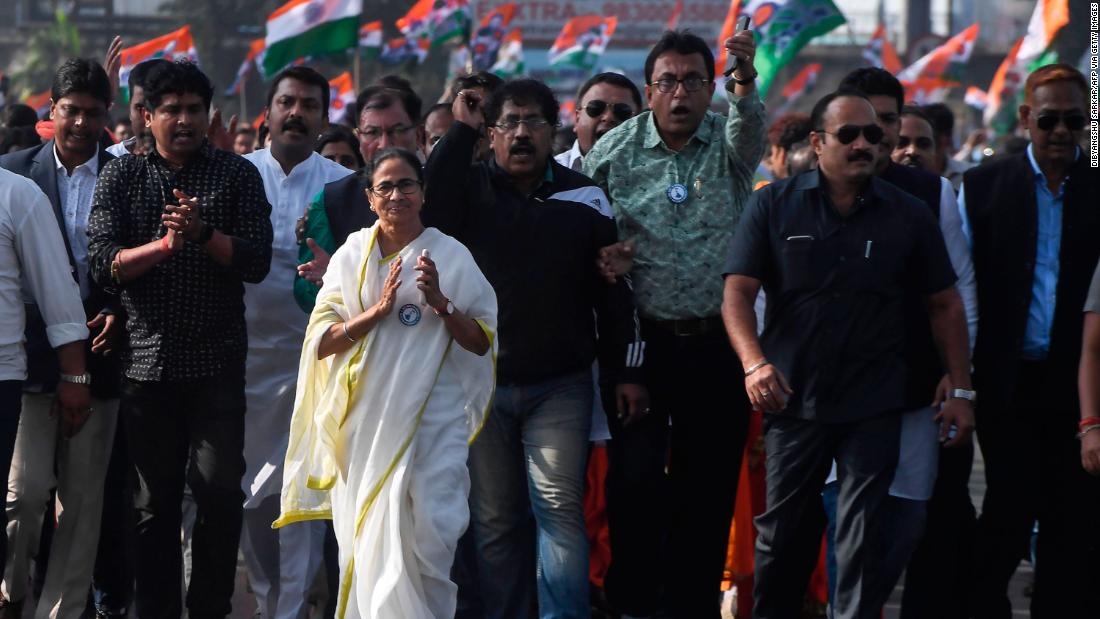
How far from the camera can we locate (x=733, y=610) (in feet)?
25.7

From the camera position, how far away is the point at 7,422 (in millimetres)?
6195

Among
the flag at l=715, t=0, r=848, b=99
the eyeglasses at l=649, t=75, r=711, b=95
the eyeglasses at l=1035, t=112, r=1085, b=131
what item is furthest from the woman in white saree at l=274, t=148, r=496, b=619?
the flag at l=715, t=0, r=848, b=99

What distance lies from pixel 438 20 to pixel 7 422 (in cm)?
1775

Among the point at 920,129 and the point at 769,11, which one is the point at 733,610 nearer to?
the point at 920,129

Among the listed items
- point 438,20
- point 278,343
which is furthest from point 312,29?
point 438,20

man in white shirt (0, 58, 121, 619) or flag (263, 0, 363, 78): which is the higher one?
flag (263, 0, 363, 78)

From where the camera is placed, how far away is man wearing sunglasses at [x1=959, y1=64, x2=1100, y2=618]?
6508 millimetres

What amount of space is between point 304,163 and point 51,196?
110 cm

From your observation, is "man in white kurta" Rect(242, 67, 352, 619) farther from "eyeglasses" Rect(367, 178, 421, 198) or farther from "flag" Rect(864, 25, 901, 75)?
"flag" Rect(864, 25, 901, 75)

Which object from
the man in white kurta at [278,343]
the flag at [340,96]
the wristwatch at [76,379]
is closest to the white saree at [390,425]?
the wristwatch at [76,379]

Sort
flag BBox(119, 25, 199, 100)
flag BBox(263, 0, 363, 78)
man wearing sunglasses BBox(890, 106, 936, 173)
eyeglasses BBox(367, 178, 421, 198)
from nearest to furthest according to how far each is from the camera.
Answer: eyeglasses BBox(367, 178, 421, 198) < man wearing sunglasses BBox(890, 106, 936, 173) < flag BBox(263, 0, 363, 78) < flag BBox(119, 25, 199, 100)

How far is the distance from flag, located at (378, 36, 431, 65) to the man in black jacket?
55.1ft

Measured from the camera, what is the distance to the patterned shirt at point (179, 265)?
647cm

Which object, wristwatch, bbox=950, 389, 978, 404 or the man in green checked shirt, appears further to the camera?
the man in green checked shirt
